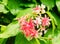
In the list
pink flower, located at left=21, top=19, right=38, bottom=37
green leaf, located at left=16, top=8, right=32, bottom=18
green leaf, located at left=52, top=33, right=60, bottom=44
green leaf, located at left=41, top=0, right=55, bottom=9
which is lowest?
green leaf, located at left=52, top=33, right=60, bottom=44

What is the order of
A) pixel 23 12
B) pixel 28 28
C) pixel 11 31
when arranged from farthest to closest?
pixel 23 12 < pixel 11 31 < pixel 28 28

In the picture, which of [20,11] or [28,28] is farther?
[20,11]

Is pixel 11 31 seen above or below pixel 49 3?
below

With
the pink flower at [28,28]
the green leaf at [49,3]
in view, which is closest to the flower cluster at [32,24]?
the pink flower at [28,28]

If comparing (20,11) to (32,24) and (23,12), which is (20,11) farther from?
(32,24)

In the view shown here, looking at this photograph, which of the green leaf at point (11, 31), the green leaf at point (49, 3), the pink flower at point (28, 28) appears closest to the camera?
the pink flower at point (28, 28)

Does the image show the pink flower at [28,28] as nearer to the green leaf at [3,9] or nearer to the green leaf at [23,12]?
the green leaf at [23,12]

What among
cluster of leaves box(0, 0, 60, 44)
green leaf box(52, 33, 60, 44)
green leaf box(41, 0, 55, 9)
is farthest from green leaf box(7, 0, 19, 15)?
green leaf box(52, 33, 60, 44)

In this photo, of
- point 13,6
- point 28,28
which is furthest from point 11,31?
point 13,6

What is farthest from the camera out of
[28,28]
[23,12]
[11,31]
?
[23,12]

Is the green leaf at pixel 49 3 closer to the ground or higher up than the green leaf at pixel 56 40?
higher up

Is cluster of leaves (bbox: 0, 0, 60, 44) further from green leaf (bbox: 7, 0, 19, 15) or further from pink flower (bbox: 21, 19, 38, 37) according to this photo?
pink flower (bbox: 21, 19, 38, 37)

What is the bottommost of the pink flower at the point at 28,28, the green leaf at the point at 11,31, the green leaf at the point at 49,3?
the green leaf at the point at 11,31
